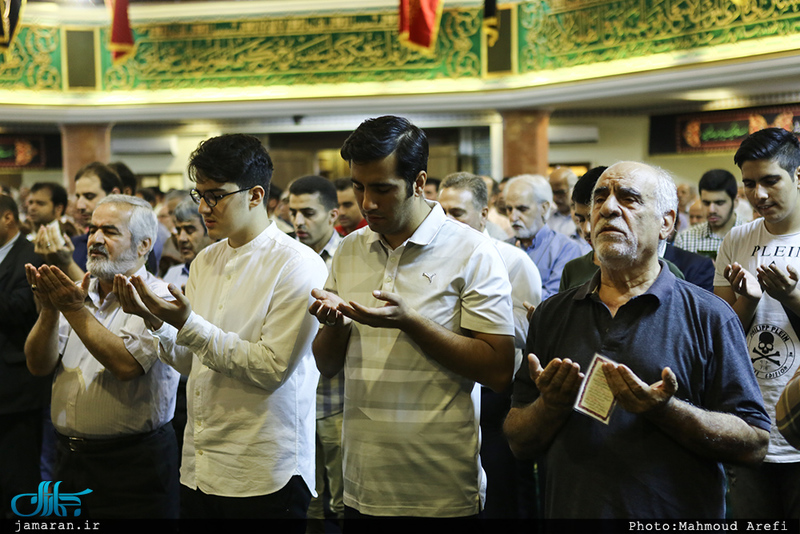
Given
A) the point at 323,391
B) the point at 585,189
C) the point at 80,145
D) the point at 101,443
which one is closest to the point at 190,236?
the point at 323,391

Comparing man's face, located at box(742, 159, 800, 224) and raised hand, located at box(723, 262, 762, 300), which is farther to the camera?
man's face, located at box(742, 159, 800, 224)

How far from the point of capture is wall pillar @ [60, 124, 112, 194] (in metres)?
10.9

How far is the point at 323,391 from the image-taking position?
355 centimetres

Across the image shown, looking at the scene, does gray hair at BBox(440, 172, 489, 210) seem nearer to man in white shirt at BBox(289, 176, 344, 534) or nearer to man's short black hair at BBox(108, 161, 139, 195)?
man in white shirt at BBox(289, 176, 344, 534)

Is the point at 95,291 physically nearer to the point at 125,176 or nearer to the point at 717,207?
the point at 125,176

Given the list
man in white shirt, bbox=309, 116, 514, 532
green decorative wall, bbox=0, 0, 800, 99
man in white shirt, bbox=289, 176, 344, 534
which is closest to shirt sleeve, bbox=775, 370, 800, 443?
man in white shirt, bbox=309, 116, 514, 532

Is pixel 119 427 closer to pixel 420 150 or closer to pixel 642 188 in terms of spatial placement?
pixel 420 150

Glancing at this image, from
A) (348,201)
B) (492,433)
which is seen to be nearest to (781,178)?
(492,433)

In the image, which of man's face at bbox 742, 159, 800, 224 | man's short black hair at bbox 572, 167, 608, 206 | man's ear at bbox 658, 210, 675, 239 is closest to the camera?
man's ear at bbox 658, 210, 675, 239

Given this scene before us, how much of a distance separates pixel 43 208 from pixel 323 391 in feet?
8.88

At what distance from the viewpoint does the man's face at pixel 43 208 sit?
196 inches

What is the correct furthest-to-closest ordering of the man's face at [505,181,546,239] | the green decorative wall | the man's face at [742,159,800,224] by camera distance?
the green decorative wall
the man's face at [505,181,546,239]
the man's face at [742,159,800,224]

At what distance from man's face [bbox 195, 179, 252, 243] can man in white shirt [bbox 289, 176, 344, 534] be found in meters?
1.28

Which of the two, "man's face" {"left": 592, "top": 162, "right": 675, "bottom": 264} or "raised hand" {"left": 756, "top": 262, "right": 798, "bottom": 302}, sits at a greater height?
"man's face" {"left": 592, "top": 162, "right": 675, "bottom": 264}
